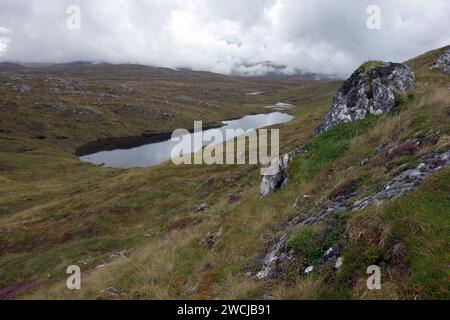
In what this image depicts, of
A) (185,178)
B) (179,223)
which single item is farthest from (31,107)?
(179,223)

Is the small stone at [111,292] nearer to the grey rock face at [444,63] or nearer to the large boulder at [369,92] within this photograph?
the large boulder at [369,92]

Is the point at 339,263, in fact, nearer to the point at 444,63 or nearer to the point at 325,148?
the point at 325,148

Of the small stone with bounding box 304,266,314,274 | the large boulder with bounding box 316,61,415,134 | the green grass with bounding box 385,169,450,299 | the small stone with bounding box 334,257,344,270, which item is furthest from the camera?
the large boulder with bounding box 316,61,415,134

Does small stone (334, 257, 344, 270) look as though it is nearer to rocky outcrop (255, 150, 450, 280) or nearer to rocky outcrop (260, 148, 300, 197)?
rocky outcrop (255, 150, 450, 280)

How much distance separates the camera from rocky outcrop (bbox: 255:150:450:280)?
11062 mm

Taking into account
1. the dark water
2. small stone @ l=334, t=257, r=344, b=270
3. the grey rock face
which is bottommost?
the dark water

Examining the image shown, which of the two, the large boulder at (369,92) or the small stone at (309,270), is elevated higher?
the large boulder at (369,92)

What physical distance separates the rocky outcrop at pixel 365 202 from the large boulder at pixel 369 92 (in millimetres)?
13033

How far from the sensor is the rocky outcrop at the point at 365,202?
36.3 feet

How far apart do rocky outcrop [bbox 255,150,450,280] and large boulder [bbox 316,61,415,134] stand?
1303cm

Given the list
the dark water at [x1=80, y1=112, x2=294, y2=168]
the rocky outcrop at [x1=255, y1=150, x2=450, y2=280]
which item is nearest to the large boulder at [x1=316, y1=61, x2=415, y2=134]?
the rocky outcrop at [x1=255, y1=150, x2=450, y2=280]

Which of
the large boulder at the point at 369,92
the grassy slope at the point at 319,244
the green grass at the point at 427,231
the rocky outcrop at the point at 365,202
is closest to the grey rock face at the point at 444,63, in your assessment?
the grassy slope at the point at 319,244
